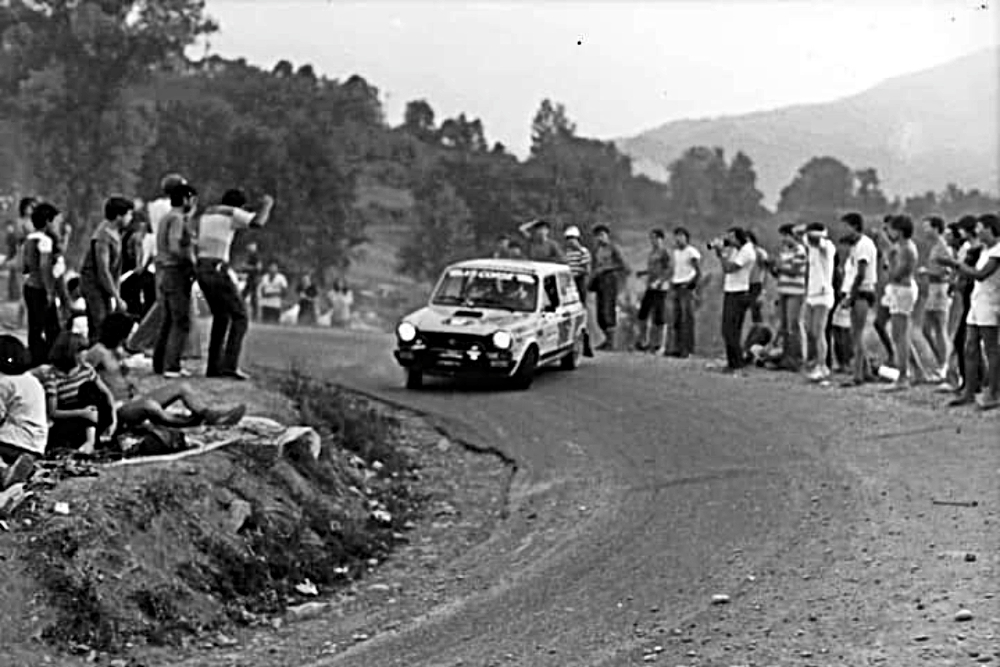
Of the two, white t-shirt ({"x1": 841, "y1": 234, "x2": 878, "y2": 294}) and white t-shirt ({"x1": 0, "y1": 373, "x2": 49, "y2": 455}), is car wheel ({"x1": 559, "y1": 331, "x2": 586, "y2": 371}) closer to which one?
white t-shirt ({"x1": 841, "y1": 234, "x2": 878, "y2": 294})

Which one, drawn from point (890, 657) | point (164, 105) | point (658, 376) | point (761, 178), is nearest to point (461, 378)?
point (658, 376)

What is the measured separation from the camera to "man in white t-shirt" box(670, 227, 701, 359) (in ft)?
74.3

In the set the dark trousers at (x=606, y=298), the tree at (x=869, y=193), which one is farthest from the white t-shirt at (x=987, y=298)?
the tree at (x=869, y=193)

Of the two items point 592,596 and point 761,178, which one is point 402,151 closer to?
point 761,178

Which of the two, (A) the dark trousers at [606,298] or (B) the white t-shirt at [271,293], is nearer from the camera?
(A) the dark trousers at [606,298]

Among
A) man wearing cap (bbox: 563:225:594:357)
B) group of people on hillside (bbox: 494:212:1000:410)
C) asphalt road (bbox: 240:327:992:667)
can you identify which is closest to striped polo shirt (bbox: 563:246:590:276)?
man wearing cap (bbox: 563:225:594:357)

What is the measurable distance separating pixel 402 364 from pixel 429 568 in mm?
7325

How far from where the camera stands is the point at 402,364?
734 inches

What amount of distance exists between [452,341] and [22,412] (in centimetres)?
782

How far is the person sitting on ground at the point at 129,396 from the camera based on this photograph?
1249 centimetres

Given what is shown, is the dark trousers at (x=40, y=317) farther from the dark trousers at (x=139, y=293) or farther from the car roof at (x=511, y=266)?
the car roof at (x=511, y=266)

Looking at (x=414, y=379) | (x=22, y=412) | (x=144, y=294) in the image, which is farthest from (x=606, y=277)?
(x=22, y=412)

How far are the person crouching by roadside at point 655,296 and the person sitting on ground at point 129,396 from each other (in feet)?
35.7

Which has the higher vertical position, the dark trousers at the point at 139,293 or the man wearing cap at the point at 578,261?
the man wearing cap at the point at 578,261
